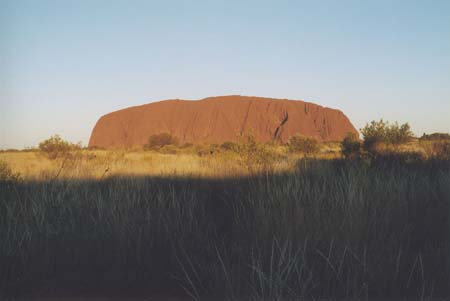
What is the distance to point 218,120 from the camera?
284 ft

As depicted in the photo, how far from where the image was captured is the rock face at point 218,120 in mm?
84688

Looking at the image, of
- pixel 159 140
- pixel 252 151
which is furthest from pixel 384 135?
→ pixel 159 140

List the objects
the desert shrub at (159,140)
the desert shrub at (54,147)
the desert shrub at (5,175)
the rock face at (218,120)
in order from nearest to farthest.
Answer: the desert shrub at (5,175)
the desert shrub at (54,147)
the desert shrub at (159,140)
the rock face at (218,120)

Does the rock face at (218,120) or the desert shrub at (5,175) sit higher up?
the rock face at (218,120)

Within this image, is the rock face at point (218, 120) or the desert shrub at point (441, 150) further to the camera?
the rock face at point (218, 120)

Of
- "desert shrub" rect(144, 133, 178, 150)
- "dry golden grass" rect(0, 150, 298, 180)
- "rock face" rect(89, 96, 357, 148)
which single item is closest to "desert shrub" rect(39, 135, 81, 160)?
"dry golden grass" rect(0, 150, 298, 180)

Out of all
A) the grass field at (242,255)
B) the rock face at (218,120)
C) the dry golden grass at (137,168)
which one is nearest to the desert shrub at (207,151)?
the dry golden grass at (137,168)

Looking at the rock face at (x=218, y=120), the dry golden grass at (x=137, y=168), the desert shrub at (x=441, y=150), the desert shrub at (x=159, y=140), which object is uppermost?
the rock face at (x=218, y=120)

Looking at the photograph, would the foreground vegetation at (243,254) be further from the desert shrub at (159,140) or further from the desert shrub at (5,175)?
the desert shrub at (159,140)

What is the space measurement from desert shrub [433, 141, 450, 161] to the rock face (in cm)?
7047

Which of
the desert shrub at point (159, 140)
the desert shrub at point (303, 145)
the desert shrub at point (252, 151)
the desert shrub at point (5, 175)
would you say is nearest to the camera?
the desert shrub at point (5, 175)

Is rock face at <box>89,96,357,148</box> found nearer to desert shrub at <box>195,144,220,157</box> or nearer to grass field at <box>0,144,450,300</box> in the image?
desert shrub at <box>195,144,220,157</box>

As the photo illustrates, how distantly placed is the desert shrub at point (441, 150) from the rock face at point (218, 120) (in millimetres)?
70473

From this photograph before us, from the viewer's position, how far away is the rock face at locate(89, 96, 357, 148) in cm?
8469
